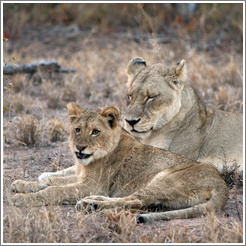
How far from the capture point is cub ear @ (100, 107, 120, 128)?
5293 millimetres

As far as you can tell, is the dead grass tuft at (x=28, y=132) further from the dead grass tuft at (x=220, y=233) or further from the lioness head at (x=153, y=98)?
the dead grass tuft at (x=220, y=233)

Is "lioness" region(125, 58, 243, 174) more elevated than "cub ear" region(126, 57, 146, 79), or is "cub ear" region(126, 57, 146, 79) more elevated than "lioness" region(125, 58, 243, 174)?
"cub ear" region(126, 57, 146, 79)

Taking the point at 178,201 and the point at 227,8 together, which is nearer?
the point at 178,201

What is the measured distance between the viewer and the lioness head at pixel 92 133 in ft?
16.7

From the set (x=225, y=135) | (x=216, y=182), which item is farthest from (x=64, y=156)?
(x=216, y=182)

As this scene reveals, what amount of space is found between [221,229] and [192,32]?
37.2ft

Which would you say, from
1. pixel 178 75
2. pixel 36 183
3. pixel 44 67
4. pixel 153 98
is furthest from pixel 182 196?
pixel 44 67

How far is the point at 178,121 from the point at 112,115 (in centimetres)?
106

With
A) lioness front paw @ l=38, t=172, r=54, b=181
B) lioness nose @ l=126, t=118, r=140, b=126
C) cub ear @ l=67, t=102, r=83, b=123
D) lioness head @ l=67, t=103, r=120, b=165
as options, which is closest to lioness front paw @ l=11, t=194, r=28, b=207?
lioness head @ l=67, t=103, r=120, b=165

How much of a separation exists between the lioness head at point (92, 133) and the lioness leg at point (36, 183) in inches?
16.3

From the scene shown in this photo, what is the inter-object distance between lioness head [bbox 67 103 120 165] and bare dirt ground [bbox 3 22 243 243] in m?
0.60

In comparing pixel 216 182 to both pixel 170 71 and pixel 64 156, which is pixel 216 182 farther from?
pixel 64 156

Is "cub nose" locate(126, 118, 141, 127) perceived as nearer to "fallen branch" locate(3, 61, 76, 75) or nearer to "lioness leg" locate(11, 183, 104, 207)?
"lioness leg" locate(11, 183, 104, 207)

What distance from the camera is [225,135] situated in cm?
622
